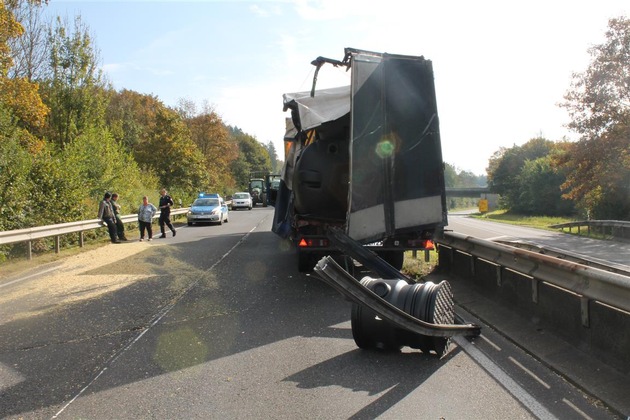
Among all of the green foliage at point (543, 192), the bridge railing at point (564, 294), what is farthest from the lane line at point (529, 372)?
the green foliage at point (543, 192)

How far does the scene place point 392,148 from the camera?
7.34 metres

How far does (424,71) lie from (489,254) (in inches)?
115

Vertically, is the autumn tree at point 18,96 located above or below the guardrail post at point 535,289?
above

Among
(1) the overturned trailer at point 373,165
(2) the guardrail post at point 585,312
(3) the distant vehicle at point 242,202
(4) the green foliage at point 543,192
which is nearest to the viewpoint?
(2) the guardrail post at point 585,312

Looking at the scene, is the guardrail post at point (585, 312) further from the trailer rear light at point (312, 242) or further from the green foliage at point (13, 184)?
the green foliage at point (13, 184)

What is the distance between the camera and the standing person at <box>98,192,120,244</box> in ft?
54.1

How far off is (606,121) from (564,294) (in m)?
26.8

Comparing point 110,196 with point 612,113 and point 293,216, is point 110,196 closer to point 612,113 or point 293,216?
point 293,216

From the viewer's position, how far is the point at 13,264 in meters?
11.9

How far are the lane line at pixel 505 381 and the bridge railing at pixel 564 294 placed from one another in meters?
0.83

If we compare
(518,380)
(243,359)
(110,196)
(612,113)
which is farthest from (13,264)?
(612,113)

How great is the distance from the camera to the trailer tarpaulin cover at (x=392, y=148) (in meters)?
7.11

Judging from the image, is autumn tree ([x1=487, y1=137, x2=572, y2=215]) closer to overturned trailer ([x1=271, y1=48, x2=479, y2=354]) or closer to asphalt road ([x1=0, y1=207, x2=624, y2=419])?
overturned trailer ([x1=271, y1=48, x2=479, y2=354])

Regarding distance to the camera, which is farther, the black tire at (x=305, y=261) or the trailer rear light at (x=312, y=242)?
the black tire at (x=305, y=261)
